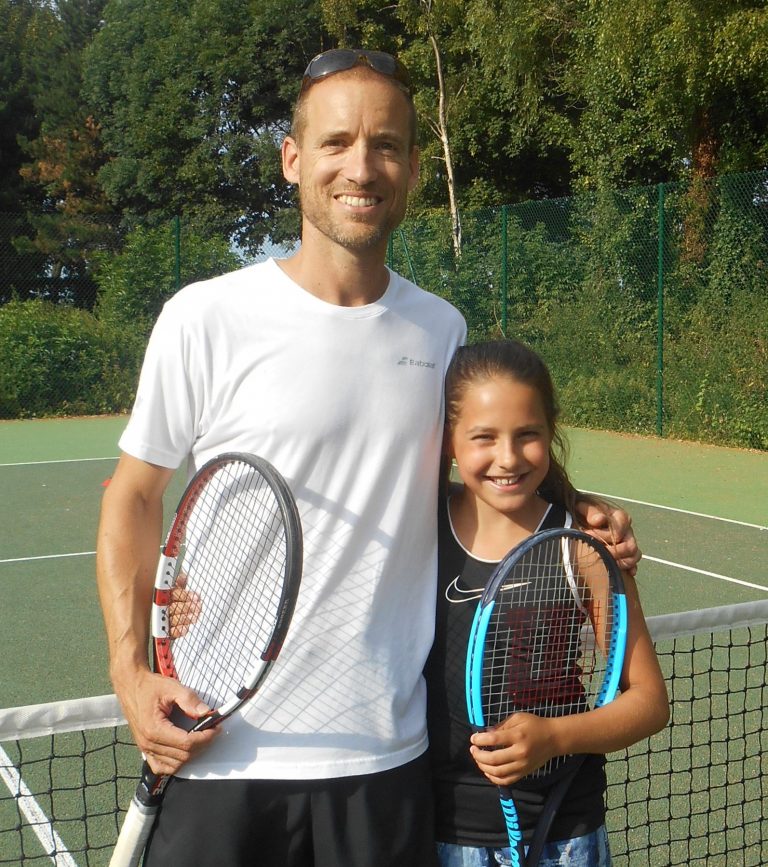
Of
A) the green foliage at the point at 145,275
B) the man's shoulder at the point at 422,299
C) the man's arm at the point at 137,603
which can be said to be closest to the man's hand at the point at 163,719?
the man's arm at the point at 137,603

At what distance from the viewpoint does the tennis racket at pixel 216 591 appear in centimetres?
173

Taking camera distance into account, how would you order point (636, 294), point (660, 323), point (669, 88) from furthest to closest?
point (669, 88) → point (636, 294) → point (660, 323)

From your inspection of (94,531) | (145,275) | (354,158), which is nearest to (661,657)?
(354,158)

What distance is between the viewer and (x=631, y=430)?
44.2ft

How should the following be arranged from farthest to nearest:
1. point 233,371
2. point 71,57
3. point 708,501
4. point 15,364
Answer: point 71,57 → point 15,364 → point 708,501 → point 233,371

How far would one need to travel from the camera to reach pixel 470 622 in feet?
6.12

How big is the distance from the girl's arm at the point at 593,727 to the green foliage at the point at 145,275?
48.8 ft

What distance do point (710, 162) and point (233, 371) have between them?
16240 millimetres

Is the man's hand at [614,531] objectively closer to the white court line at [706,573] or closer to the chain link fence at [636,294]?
the white court line at [706,573]

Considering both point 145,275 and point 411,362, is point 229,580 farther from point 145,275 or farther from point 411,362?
point 145,275

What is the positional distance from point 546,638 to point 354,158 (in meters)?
0.86

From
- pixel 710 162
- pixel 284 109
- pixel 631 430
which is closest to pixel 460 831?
pixel 631 430

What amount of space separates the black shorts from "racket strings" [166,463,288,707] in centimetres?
15

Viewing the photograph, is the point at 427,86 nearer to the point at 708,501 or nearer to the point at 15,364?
the point at 15,364
